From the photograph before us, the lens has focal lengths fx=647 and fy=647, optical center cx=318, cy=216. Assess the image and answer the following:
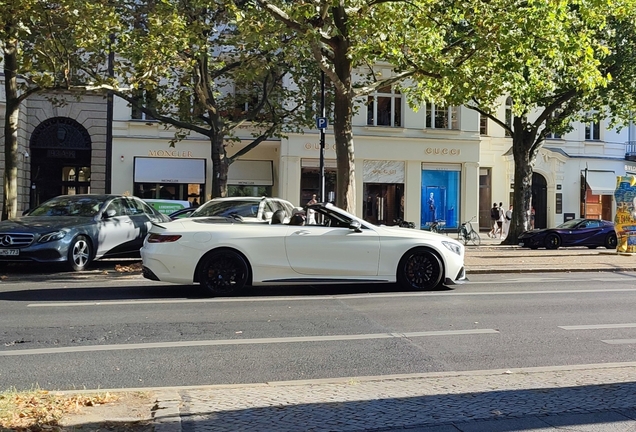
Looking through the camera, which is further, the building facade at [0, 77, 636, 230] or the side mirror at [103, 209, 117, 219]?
the building facade at [0, 77, 636, 230]

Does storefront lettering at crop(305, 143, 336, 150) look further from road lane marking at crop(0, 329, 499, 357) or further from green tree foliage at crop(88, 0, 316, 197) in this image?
road lane marking at crop(0, 329, 499, 357)

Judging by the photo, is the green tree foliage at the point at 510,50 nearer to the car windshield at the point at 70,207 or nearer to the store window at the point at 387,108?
the car windshield at the point at 70,207

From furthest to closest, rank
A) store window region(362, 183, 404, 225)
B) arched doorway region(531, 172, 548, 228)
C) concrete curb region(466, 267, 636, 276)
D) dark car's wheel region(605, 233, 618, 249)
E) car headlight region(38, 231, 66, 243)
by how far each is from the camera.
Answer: arched doorway region(531, 172, 548, 228) → store window region(362, 183, 404, 225) → dark car's wheel region(605, 233, 618, 249) → concrete curb region(466, 267, 636, 276) → car headlight region(38, 231, 66, 243)

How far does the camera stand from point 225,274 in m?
10.1

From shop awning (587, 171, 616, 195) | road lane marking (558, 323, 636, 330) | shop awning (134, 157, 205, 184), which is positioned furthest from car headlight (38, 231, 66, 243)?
shop awning (587, 171, 616, 195)

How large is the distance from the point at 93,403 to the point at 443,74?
11.3 metres

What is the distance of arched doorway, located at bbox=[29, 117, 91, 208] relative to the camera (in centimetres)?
3041

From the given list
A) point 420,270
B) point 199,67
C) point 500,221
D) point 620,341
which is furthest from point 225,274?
point 500,221

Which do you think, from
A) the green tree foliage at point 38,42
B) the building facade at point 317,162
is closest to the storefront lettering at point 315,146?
the building facade at point 317,162

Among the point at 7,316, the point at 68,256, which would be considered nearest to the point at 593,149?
the point at 68,256

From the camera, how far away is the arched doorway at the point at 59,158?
30406 mm

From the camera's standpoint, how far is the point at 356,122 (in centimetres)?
3114

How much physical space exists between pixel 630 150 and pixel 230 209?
31.3 m

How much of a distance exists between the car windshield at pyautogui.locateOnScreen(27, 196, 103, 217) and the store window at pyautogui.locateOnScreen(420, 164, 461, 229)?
2065cm
